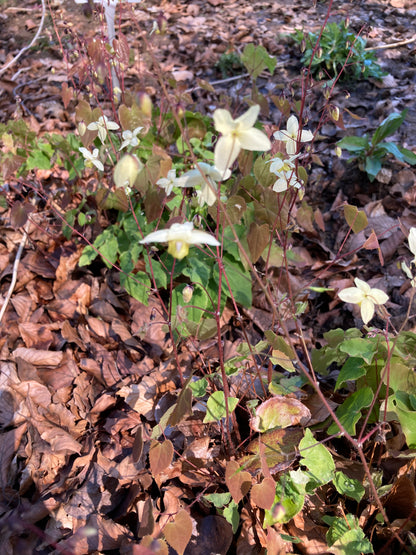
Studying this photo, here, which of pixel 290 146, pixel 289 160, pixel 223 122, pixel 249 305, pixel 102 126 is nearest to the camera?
pixel 223 122

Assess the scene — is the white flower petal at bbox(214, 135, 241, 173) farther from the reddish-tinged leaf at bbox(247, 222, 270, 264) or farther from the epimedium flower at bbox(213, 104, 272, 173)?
the reddish-tinged leaf at bbox(247, 222, 270, 264)

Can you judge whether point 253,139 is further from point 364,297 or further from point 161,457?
point 161,457

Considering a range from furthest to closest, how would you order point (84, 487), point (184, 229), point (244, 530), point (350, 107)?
point (350, 107), point (84, 487), point (244, 530), point (184, 229)

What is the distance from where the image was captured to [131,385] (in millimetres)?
1725

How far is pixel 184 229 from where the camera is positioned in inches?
36.7

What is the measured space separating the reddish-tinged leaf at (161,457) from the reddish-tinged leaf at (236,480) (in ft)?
0.55

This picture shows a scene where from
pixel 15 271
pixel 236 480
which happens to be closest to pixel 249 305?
pixel 236 480

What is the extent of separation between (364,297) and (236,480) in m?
0.63

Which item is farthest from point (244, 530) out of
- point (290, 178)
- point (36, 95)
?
point (36, 95)

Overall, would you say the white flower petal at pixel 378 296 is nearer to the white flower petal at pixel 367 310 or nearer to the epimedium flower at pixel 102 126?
the white flower petal at pixel 367 310

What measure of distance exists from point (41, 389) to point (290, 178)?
4.31 feet

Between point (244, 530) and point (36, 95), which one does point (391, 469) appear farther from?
point (36, 95)

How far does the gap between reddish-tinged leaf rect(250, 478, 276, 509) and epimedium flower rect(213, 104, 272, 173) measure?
835mm

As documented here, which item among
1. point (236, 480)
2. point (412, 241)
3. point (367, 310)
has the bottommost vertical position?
point (236, 480)
